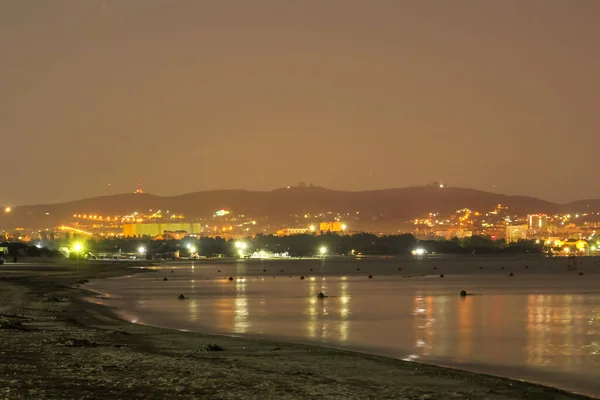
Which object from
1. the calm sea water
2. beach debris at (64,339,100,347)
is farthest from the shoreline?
the calm sea water

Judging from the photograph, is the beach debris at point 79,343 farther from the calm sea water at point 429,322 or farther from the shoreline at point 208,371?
the calm sea water at point 429,322

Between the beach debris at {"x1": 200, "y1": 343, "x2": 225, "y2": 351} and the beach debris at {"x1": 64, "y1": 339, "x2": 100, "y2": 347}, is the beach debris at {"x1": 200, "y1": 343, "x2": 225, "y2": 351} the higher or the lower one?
the lower one

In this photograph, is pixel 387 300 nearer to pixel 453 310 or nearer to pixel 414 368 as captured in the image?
pixel 453 310

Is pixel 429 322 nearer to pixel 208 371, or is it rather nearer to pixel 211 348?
pixel 211 348

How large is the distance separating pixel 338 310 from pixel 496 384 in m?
21.6

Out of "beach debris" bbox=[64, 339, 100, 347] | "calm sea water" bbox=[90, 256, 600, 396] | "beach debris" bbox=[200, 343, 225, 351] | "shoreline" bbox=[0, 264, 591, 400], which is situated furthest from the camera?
"calm sea water" bbox=[90, 256, 600, 396]

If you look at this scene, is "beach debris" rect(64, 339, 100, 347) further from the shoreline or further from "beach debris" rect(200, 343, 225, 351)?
"beach debris" rect(200, 343, 225, 351)

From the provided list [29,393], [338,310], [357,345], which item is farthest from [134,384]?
→ [338,310]

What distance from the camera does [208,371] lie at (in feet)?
53.2

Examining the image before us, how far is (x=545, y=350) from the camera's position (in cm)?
2309

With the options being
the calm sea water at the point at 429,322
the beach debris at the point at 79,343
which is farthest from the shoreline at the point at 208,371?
the calm sea water at the point at 429,322

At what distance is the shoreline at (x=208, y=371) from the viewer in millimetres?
13969

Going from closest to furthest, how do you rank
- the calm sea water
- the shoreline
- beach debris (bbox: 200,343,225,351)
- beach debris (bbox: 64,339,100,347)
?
the shoreline
beach debris (bbox: 64,339,100,347)
beach debris (bbox: 200,343,225,351)
the calm sea water

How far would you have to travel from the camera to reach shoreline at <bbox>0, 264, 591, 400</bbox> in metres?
14.0
